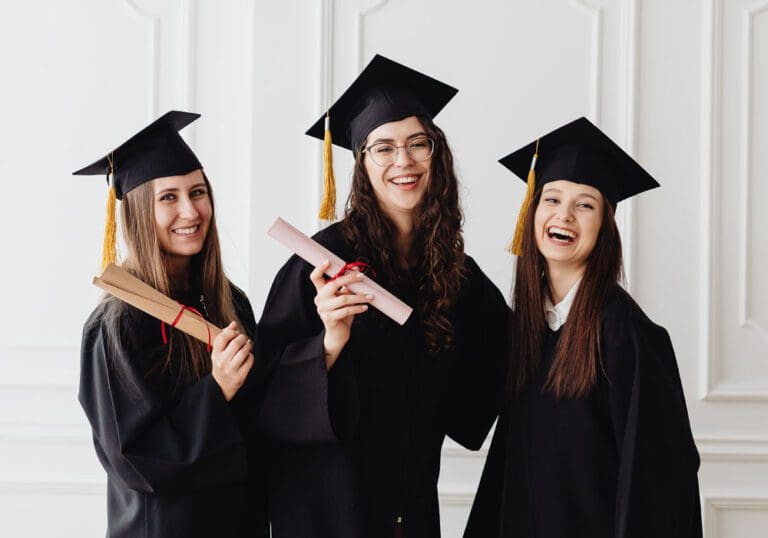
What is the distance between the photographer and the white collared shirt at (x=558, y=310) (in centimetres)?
208

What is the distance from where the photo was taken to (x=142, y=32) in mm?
3152

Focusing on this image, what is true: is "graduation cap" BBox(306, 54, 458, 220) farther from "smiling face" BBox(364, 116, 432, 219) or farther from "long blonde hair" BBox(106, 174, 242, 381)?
"long blonde hair" BBox(106, 174, 242, 381)

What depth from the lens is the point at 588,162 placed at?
2109 millimetres

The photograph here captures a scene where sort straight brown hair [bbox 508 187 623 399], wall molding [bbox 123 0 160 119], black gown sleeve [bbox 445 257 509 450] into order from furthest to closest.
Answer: wall molding [bbox 123 0 160 119] → black gown sleeve [bbox 445 257 509 450] → straight brown hair [bbox 508 187 623 399]

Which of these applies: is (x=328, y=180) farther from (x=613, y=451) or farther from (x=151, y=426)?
(x=613, y=451)

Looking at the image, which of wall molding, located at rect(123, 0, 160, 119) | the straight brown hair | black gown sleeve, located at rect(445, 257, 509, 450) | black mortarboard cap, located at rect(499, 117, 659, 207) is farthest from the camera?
wall molding, located at rect(123, 0, 160, 119)

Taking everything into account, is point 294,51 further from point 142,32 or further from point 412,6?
point 142,32

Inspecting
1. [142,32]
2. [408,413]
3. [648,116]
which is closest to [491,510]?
[408,413]

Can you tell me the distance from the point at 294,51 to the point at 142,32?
2.25 ft

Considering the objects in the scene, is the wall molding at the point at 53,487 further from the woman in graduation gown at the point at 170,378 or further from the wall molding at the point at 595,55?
the wall molding at the point at 595,55

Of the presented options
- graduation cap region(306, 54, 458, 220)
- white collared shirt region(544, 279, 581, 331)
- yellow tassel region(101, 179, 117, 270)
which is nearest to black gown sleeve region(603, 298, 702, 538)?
white collared shirt region(544, 279, 581, 331)

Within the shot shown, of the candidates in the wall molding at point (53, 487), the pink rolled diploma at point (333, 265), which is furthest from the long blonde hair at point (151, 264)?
the wall molding at point (53, 487)

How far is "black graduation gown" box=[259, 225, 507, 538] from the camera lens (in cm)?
196

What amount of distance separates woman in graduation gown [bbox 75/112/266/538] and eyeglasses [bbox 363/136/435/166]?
0.50m
